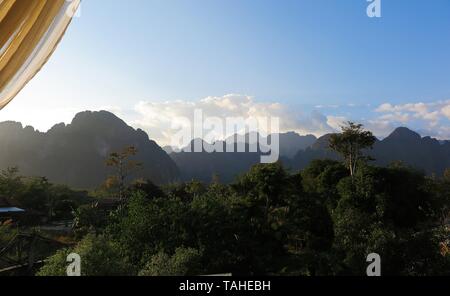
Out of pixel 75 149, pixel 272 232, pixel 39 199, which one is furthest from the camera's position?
pixel 75 149

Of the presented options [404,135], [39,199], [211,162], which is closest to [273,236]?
[39,199]

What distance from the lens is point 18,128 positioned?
32719 millimetres

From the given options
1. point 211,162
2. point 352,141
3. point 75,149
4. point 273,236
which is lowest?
point 273,236

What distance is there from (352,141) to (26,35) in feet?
42.5

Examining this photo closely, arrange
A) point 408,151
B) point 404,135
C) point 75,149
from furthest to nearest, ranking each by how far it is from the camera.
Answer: point 404,135
point 408,151
point 75,149

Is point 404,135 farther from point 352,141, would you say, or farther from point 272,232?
point 272,232

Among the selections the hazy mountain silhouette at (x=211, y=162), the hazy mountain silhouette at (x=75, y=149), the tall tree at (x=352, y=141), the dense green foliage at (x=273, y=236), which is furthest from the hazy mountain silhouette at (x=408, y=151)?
the dense green foliage at (x=273, y=236)

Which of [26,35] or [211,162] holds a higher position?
[211,162]

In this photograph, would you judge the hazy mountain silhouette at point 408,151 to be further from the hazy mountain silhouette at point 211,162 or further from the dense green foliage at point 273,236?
the dense green foliage at point 273,236

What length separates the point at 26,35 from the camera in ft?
4.70

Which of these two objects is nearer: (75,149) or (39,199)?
(39,199)

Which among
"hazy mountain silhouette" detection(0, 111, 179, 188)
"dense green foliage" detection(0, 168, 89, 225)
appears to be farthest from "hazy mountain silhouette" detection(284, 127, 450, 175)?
"dense green foliage" detection(0, 168, 89, 225)

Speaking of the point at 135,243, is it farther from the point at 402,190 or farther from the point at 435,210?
the point at 435,210

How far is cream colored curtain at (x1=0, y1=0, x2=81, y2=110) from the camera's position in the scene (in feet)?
4.51
